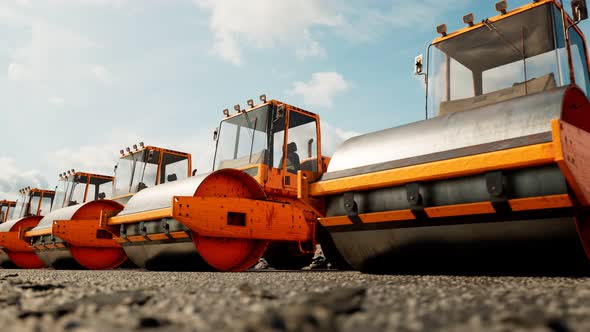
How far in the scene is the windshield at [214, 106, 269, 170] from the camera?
729 cm

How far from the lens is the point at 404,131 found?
12.0 feet

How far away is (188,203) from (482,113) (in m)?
3.02

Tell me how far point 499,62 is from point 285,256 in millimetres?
4121

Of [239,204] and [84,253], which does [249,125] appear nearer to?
[239,204]

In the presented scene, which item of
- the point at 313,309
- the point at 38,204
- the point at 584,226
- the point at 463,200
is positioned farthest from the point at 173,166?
the point at 313,309

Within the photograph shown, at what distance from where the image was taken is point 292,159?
24.7ft

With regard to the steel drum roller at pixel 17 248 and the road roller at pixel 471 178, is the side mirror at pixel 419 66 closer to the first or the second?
the road roller at pixel 471 178

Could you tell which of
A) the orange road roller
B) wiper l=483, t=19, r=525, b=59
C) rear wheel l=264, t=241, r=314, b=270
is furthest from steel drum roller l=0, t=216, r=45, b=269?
wiper l=483, t=19, r=525, b=59

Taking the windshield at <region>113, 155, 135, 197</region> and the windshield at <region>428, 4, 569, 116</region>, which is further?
the windshield at <region>113, 155, 135, 197</region>

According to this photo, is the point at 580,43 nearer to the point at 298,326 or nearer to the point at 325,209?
the point at 325,209

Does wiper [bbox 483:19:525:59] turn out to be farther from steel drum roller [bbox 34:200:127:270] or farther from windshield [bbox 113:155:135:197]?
windshield [bbox 113:155:135:197]

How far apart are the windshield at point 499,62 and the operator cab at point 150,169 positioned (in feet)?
21.2

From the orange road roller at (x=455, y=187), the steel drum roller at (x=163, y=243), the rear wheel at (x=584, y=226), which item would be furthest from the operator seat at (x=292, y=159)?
the rear wheel at (x=584, y=226)

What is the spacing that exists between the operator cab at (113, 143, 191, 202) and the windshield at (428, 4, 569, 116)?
21.2ft
